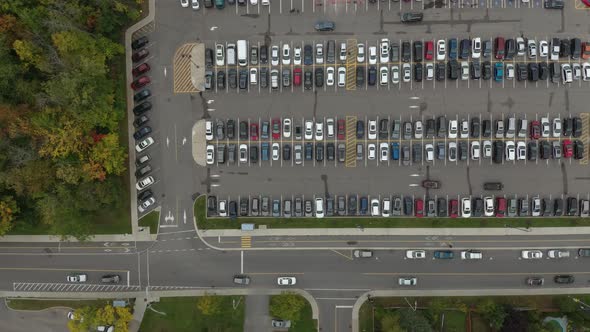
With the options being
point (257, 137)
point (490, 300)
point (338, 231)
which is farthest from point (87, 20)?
point (490, 300)

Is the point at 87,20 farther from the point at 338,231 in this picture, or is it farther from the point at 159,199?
the point at 338,231

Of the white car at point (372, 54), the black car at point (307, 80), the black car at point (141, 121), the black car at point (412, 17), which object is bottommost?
the black car at point (141, 121)

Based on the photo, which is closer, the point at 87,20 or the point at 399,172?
the point at 87,20

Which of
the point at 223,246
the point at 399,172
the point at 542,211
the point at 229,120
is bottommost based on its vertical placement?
the point at 223,246

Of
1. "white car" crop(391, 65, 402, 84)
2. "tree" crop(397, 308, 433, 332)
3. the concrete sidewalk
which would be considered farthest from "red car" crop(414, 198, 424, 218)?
"white car" crop(391, 65, 402, 84)

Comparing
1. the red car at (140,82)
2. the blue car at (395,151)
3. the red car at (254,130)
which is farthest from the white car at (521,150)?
the red car at (140,82)

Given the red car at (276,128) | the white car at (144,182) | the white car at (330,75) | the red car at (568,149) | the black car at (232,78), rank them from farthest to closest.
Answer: the white car at (144,182) < the black car at (232,78) < the red car at (276,128) < the white car at (330,75) < the red car at (568,149)

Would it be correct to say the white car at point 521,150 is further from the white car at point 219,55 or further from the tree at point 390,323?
the white car at point 219,55
